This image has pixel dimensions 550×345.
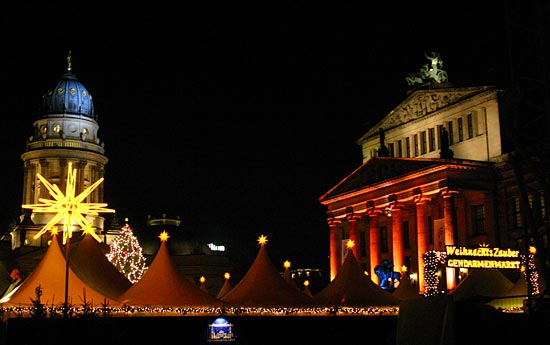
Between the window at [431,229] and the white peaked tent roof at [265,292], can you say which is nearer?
the white peaked tent roof at [265,292]

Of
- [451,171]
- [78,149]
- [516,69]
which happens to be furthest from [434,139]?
[78,149]

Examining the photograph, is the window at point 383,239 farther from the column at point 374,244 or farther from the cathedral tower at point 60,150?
the cathedral tower at point 60,150

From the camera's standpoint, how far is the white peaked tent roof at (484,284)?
43312mm

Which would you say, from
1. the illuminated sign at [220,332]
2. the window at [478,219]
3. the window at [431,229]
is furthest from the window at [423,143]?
the illuminated sign at [220,332]

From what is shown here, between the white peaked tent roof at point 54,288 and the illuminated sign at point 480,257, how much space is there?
18.5 meters

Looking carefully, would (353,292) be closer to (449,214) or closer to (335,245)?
(449,214)

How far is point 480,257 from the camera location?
43656mm

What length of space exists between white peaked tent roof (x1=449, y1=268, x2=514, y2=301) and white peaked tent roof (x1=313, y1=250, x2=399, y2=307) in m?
4.64

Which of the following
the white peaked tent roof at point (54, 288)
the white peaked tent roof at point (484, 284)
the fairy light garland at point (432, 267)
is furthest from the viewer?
the fairy light garland at point (432, 267)

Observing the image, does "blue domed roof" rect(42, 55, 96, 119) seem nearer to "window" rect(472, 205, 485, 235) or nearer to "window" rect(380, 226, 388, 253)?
"window" rect(380, 226, 388, 253)

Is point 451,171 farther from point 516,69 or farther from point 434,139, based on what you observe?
point 516,69

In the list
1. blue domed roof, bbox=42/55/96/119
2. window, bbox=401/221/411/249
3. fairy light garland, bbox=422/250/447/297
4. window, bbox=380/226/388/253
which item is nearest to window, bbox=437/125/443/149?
window, bbox=401/221/411/249

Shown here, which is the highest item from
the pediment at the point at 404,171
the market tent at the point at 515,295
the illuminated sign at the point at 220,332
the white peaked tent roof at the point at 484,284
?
the pediment at the point at 404,171

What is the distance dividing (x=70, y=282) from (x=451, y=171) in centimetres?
2962
